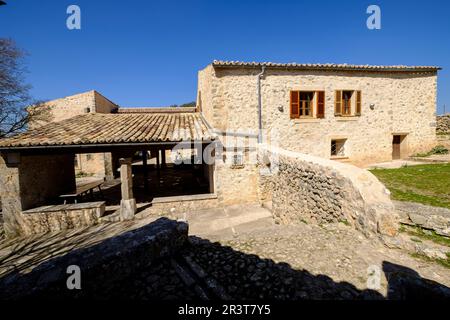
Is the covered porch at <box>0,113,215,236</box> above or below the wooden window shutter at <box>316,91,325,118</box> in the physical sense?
below

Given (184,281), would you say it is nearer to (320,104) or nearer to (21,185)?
(21,185)

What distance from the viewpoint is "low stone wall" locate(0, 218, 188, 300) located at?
2311mm

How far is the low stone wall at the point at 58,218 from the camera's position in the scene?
25.4 feet

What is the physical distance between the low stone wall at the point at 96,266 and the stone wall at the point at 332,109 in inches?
282

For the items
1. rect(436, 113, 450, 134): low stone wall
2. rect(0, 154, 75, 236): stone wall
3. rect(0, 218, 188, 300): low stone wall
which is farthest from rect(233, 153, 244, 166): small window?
rect(436, 113, 450, 134): low stone wall

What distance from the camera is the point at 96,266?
2.59 metres

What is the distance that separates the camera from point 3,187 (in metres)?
7.55

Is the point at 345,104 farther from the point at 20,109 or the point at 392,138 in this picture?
the point at 20,109

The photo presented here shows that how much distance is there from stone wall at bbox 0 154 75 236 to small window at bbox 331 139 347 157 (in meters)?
13.6

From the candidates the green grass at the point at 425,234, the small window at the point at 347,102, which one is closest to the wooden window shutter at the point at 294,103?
the small window at the point at 347,102

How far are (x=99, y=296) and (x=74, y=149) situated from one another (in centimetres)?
660

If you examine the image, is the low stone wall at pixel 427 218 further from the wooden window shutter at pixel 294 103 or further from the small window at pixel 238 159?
the wooden window shutter at pixel 294 103

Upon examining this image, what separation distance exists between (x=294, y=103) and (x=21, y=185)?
11.6m

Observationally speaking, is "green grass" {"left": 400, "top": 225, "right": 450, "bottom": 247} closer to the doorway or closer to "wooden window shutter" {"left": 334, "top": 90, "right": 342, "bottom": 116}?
"wooden window shutter" {"left": 334, "top": 90, "right": 342, "bottom": 116}
